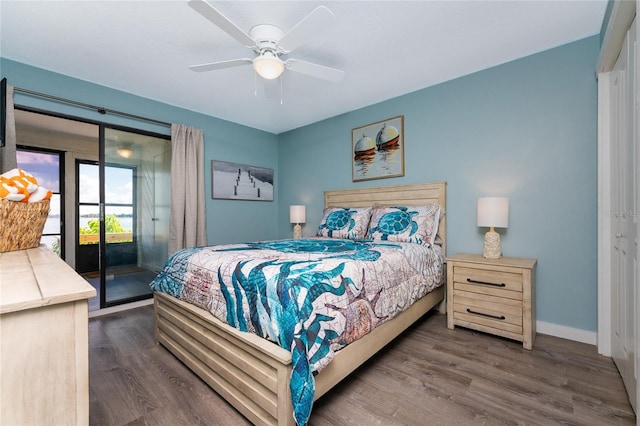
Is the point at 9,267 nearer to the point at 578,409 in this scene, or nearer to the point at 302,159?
the point at 578,409

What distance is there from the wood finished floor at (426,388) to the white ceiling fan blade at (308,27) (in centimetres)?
221

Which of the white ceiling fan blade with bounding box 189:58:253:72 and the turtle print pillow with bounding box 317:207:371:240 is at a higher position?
the white ceiling fan blade with bounding box 189:58:253:72

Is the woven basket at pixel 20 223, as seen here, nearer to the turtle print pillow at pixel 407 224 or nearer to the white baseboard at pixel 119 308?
the white baseboard at pixel 119 308

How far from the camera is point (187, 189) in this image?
11.9 feet

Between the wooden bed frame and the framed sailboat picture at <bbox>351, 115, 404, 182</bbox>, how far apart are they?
168cm

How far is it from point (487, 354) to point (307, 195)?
3.10 metres

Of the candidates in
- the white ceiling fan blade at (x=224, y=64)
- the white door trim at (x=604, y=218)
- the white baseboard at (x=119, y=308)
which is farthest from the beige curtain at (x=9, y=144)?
the white door trim at (x=604, y=218)

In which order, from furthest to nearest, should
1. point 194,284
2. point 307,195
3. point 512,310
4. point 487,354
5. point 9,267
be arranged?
point 307,195 → point 512,310 → point 487,354 → point 194,284 → point 9,267

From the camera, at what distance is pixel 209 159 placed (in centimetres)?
398

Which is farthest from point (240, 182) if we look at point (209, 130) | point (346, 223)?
point (346, 223)

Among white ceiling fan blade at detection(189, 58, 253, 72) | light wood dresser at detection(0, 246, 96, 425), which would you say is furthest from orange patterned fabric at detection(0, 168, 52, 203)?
white ceiling fan blade at detection(189, 58, 253, 72)

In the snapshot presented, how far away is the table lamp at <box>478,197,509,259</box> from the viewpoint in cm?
245

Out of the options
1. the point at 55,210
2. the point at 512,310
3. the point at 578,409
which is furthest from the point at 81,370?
the point at 55,210

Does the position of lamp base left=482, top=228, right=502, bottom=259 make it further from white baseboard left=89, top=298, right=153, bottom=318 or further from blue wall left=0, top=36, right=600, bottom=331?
white baseboard left=89, top=298, right=153, bottom=318
